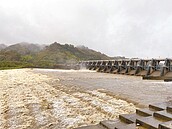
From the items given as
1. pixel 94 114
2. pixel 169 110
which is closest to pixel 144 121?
pixel 169 110

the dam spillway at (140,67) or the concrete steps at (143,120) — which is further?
the dam spillway at (140,67)

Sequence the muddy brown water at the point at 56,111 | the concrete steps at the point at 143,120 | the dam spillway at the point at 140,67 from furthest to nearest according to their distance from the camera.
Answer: the dam spillway at the point at 140,67 → the muddy brown water at the point at 56,111 → the concrete steps at the point at 143,120

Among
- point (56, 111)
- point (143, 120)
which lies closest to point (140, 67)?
point (56, 111)

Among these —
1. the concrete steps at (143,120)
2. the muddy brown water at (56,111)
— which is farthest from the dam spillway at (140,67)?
the concrete steps at (143,120)

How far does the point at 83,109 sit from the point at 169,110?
1.70 metres

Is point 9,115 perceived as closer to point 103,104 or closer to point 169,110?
point 103,104

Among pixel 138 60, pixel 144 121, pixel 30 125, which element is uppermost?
pixel 138 60

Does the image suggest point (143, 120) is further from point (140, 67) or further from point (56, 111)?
point (140, 67)

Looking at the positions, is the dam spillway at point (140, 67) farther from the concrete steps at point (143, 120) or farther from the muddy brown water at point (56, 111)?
the concrete steps at point (143, 120)

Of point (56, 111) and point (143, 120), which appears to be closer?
point (143, 120)

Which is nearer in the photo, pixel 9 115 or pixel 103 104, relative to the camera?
pixel 9 115

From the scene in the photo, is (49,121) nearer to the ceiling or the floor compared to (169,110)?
nearer to the floor

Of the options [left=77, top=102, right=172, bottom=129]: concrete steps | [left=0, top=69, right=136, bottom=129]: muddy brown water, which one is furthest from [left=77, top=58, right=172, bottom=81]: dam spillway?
[left=77, top=102, right=172, bottom=129]: concrete steps

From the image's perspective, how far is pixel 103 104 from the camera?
4.59 meters
